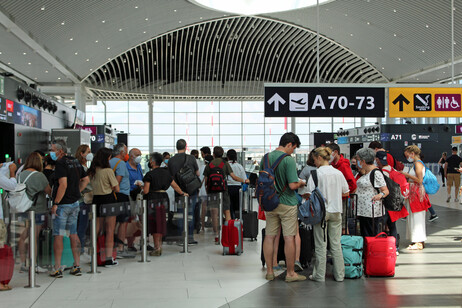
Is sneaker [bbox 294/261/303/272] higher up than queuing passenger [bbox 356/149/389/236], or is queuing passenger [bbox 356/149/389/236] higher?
queuing passenger [bbox 356/149/389/236]

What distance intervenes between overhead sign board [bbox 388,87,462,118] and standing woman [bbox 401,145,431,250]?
232 centimetres

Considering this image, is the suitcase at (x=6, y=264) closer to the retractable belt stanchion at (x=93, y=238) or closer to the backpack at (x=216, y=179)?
the retractable belt stanchion at (x=93, y=238)

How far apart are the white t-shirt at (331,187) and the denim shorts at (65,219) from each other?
2974mm

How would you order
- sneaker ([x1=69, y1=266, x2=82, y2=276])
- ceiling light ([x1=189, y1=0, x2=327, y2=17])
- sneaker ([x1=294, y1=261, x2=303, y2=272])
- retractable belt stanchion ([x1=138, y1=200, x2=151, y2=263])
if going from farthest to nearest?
ceiling light ([x1=189, y1=0, x2=327, y2=17]) → retractable belt stanchion ([x1=138, y1=200, x2=151, y2=263]) → sneaker ([x1=294, y1=261, x2=303, y2=272]) → sneaker ([x1=69, y1=266, x2=82, y2=276])

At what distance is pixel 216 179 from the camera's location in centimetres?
917

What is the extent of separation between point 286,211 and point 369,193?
57.3 inches

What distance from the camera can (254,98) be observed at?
45031mm

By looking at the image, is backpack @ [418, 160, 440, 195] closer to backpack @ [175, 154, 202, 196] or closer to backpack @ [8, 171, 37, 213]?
backpack @ [175, 154, 202, 196]

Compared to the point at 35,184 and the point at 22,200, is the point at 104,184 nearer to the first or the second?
the point at 35,184

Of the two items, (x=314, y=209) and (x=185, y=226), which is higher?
(x=314, y=209)

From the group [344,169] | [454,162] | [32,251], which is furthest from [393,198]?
[454,162]

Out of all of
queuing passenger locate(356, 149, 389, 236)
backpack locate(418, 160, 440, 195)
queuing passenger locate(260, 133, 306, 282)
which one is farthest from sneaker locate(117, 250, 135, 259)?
backpack locate(418, 160, 440, 195)

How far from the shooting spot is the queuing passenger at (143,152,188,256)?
789 centimetres

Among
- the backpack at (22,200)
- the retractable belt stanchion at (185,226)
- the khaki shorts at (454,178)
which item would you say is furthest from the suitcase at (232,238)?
the khaki shorts at (454,178)
